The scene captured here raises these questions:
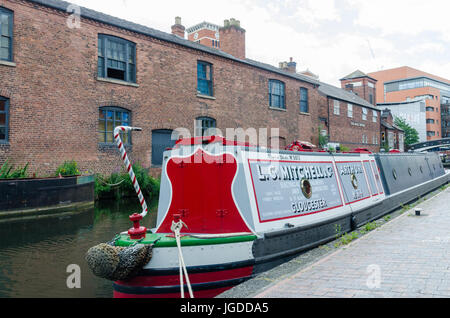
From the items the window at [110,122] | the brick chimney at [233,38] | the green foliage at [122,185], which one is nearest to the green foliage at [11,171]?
the green foliage at [122,185]

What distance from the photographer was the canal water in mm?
5184

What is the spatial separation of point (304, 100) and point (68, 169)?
62.6 feet

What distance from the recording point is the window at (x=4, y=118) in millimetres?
13414

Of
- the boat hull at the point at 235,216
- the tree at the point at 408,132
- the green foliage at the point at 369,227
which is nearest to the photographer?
the boat hull at the point at 235,216

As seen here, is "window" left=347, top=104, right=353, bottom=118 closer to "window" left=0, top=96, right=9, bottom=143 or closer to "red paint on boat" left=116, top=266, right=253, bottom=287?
"window" left=0, top=96, right=9, bottom=143

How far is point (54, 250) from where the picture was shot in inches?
285

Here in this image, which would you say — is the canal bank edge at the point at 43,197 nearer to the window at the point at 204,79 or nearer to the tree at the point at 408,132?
the window at the point at 204,79

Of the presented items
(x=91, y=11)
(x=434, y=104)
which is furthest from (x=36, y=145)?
(x=434, y=104)

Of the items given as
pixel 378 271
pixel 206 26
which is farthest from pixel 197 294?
pixel 206 26

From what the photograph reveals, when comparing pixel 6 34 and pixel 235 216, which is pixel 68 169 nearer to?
pixel 6 34

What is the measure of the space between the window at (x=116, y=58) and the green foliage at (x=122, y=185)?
4450 millimetres

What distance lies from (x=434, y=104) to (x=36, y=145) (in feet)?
222

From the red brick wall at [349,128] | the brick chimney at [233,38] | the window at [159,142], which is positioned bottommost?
the window at [159,142]
